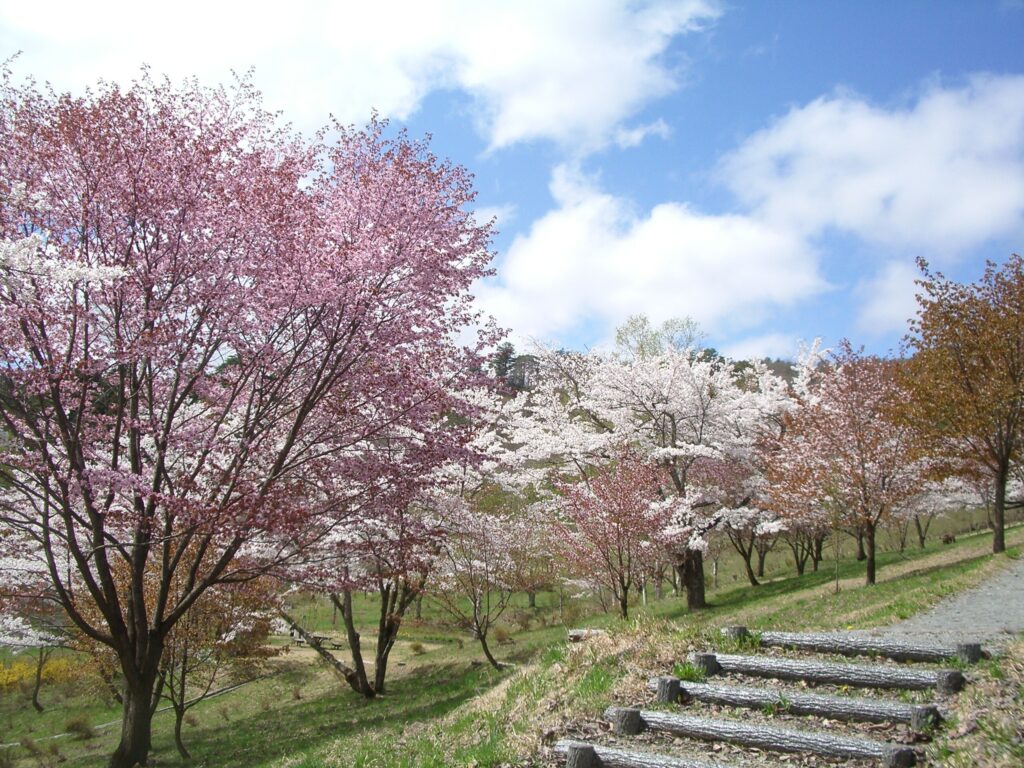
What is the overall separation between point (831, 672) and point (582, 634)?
408cm

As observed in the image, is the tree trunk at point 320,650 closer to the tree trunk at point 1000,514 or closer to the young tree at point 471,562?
the young tree at point 471,562

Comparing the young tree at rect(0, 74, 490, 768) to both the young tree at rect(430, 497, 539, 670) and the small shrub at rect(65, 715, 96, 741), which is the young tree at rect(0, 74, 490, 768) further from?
the small shrub at rect(65, 715, 96, 741)

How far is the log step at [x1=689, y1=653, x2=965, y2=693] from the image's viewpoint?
5840 millimetres

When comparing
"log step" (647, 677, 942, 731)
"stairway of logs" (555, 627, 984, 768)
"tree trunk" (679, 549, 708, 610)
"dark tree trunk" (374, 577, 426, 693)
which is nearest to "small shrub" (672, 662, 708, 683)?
"stairway of logs" (555, 627, 984, 768)

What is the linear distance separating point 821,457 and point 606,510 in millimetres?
6818

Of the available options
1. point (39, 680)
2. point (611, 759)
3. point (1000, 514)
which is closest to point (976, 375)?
point (1000, 514)

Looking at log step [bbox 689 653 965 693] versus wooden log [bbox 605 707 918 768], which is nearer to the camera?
wooden log [bbox 605 707 918 768]

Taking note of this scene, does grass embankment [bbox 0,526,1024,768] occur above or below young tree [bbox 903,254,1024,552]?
below

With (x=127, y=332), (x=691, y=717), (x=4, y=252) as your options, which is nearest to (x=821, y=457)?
(x=691, y=717)

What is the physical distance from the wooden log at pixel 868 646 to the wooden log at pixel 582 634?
1714 mm

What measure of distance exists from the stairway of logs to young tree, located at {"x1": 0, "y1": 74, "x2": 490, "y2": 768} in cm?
541

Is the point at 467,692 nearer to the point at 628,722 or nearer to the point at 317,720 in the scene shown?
the point at 317,720

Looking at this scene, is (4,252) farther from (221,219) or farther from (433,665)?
(433,665)

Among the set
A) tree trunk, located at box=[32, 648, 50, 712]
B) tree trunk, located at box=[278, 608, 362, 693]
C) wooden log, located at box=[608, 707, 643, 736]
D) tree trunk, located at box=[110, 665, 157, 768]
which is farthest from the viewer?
tree trunk, located at box=[32, 648, 50, 712]
